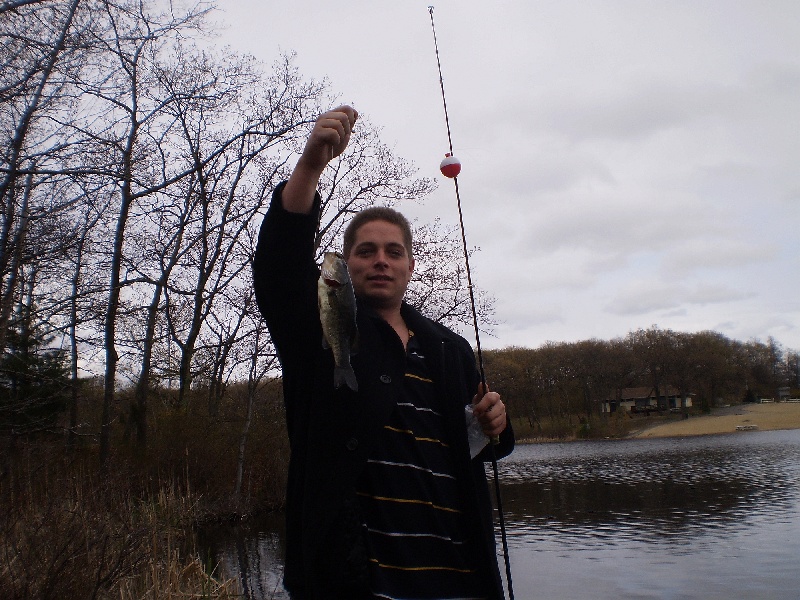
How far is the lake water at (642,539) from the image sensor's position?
972cm

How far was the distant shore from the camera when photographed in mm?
54375

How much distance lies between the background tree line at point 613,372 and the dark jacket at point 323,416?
62248 millimetres

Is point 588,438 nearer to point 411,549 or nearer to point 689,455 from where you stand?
point 689,455

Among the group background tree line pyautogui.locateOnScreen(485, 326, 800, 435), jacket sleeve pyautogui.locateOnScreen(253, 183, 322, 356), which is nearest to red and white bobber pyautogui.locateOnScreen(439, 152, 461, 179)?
jacket sleeve pyautogui.locateOnScreen(253, 183, 322, 356)

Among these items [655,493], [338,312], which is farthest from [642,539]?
[338,312]

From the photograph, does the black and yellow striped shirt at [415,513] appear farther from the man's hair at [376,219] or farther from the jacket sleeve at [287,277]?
the man's hair at [376,219]

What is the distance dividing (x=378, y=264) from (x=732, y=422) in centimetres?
6577

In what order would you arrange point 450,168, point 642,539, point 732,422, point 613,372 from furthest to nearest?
point 613,372
point 732,422
point 642,539
point 450,168

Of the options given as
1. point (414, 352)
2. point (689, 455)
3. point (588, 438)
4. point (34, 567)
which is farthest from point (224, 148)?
point (588, 438)

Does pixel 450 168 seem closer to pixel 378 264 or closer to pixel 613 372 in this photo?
pixel 378 264

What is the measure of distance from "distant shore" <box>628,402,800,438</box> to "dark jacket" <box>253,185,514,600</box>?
2211 inches

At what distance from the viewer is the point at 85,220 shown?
9953mm

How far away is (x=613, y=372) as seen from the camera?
74.9 meters

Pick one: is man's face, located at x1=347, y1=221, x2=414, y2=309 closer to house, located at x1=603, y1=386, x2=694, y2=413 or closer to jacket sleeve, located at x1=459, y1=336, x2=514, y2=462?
jacket sleeve, located at x1=459, y1=336, x2=514, y2=462
